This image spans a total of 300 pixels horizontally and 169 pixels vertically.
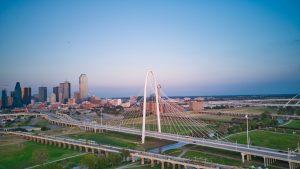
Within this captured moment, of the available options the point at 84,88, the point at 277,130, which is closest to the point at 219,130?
the point at 277,130

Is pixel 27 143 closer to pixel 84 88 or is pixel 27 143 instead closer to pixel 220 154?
pixel 220 154

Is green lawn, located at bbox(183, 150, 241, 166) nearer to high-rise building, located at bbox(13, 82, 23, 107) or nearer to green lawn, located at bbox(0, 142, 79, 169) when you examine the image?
green lawn, located at bbox(0, 142, 79, 169)

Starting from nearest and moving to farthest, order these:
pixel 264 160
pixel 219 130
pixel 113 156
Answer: pixel 264 160 < pixel 113 156 < pixel 219 130

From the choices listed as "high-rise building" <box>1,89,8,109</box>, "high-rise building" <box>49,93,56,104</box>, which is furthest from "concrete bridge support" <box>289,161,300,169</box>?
"high-rise building" <box>49,93,56,104</box>

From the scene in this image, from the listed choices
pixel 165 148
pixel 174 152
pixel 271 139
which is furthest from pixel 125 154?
pixel 271 139

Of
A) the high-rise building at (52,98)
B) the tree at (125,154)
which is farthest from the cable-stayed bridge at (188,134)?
the high-rise building at (52,98)

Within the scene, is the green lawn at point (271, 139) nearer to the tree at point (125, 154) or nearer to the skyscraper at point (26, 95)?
the tree at point (125, 154)
